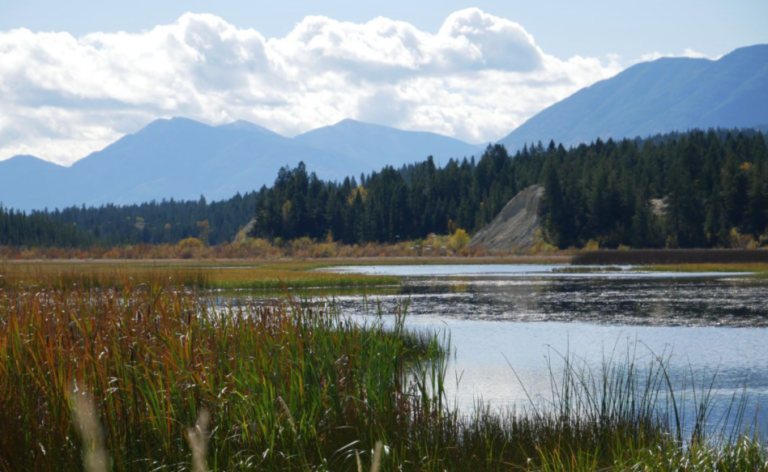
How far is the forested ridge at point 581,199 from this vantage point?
11119cm

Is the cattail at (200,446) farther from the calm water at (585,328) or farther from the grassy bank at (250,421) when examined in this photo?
the calm water at (585,328)

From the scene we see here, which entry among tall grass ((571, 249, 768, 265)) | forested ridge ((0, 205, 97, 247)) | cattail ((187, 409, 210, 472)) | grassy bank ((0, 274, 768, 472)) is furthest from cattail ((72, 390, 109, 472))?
forested ridge ((0, 205, 97, 247))

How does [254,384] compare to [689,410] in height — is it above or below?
above

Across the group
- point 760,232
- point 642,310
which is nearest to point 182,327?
point 642,310

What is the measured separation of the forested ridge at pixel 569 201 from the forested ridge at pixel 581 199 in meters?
0.19

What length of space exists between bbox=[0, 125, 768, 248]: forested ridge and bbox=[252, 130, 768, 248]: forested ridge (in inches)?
7.6

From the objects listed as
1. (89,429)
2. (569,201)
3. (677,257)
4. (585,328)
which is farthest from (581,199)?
(89,429)

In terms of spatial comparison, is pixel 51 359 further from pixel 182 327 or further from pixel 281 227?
pixel 281 227

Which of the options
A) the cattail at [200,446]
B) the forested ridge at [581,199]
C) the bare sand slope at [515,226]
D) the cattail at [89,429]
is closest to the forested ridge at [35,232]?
the forested ridge at [581,199]

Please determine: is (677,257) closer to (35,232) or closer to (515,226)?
(515,226)

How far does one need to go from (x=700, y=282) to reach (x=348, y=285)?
928 inches

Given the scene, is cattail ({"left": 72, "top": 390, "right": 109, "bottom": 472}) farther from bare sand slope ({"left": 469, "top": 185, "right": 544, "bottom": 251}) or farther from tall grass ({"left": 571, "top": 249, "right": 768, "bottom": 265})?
bare sand slope ({"left": 469, "top": 185, "right": 544, "bottom": 251})

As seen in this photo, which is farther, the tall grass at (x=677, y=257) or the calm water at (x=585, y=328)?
the tall grass at (x=677, y=257)

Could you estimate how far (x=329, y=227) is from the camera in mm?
164375
